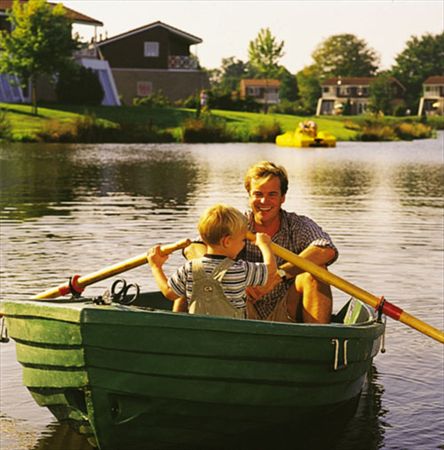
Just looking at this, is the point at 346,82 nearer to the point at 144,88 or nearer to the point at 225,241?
the point at 144,88

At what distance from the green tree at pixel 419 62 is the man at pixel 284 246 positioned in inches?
5464

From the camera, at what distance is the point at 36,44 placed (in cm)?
6531

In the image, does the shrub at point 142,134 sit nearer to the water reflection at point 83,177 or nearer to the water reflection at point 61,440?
the water reflection at point 83,177

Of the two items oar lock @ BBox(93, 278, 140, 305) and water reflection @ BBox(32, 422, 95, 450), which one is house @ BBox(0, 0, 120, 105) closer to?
oar lock @ BBox(93, 278, 140, 305)

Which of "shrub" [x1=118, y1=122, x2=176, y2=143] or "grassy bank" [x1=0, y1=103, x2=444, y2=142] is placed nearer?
"grassy bank" [x1=0, y1=103, x2=444, y2=142]

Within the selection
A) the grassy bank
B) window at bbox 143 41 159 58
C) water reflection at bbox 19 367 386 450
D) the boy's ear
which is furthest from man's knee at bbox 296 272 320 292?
window at bbox 143 41 159 58

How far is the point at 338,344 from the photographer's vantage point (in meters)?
7.27

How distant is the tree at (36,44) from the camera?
65.5 metres

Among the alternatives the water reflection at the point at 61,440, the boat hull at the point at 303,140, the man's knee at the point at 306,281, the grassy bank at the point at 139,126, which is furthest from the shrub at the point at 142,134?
the water reflection at the point at 61,440

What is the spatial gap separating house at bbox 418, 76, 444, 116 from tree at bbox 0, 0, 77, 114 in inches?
3061

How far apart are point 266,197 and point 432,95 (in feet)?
445

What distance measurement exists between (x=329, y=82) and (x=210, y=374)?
13871 centimetres

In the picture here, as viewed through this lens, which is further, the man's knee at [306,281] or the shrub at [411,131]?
the shrub at [411,131]

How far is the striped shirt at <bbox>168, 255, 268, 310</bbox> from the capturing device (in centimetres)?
703
